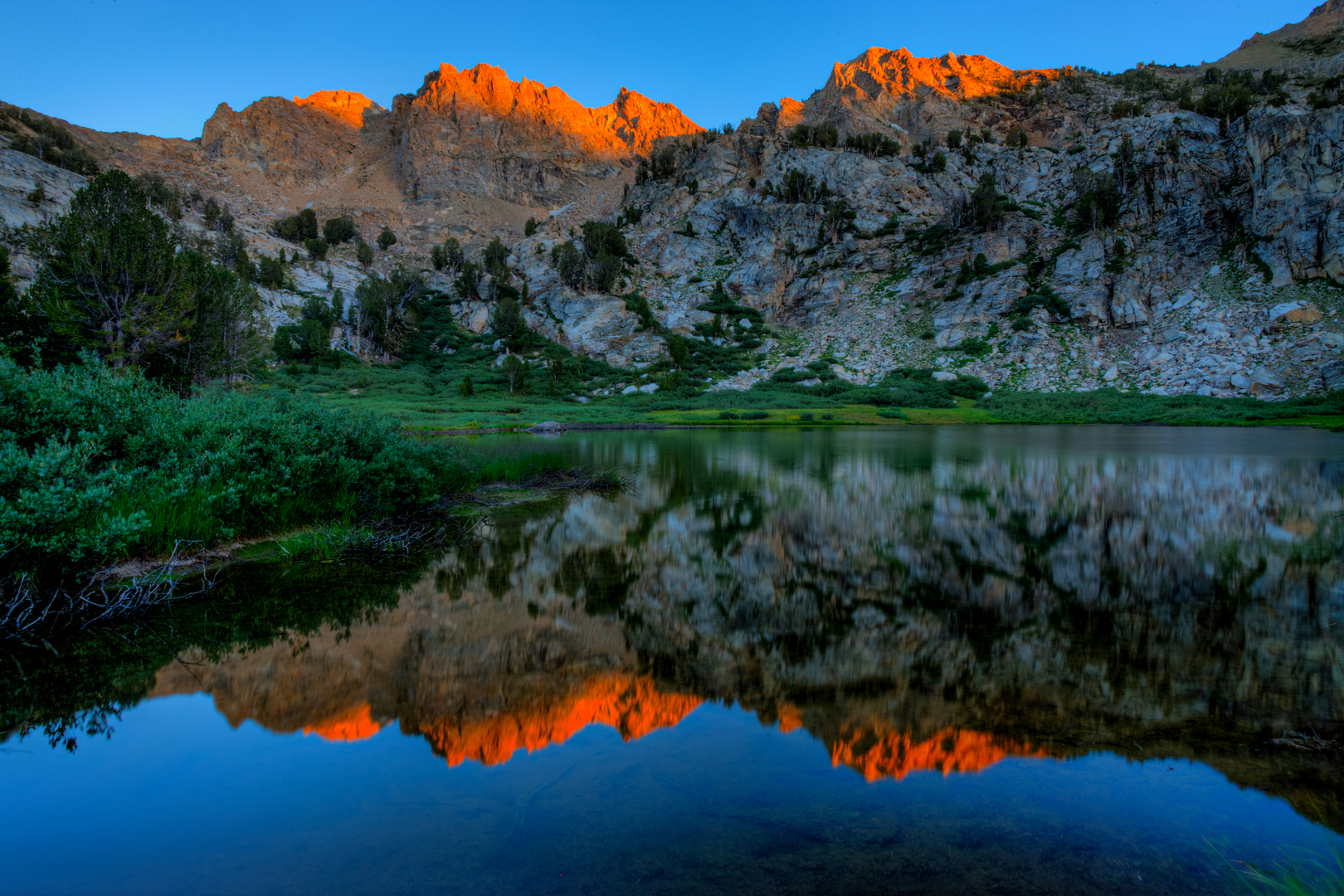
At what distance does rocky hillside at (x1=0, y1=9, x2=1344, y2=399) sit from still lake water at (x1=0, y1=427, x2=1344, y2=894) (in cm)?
7072

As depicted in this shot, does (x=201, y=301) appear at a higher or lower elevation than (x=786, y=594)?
higher

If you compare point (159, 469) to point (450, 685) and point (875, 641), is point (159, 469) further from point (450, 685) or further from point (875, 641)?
point (875, 641)

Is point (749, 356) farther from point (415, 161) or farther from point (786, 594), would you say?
point (415, 161)

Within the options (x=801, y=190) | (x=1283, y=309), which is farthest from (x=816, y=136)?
(x=1283, y=309)

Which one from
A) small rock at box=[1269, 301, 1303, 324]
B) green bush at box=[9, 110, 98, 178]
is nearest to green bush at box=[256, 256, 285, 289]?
green bush at box=[9, 110, 98, 178]

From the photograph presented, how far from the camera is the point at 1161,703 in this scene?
4.95 metres

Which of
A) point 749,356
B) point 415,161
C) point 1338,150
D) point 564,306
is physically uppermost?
point 415,161

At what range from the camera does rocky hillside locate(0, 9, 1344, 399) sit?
67.2 m

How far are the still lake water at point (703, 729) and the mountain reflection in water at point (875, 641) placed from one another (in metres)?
0.05

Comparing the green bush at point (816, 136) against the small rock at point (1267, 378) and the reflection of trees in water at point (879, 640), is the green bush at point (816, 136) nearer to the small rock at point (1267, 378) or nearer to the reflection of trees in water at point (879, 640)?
the small rock at point (1267, 378)

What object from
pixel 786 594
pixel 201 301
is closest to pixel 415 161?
pixel 201 301

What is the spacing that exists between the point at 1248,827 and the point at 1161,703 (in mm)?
1641

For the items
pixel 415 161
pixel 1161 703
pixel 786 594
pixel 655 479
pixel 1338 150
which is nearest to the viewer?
pixel 1161 703

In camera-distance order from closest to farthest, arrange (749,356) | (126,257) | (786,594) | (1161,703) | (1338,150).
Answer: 1. (1161,703)
2. (786,594)
3. (126,257)
4. (1338,150)
5. (749,356)
